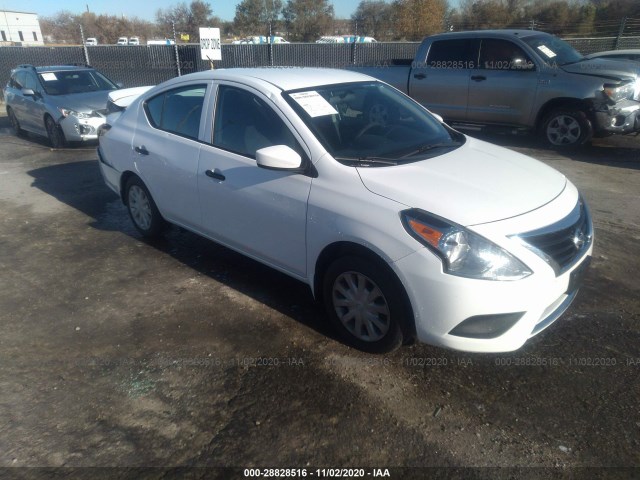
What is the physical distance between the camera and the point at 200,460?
2.56m

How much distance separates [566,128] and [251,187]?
22.5ft

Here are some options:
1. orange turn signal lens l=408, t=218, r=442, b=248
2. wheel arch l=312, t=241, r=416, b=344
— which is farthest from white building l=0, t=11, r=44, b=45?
orange turn signal lens l=408, t=218, r=442, b=248

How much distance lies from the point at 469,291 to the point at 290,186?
4.60 ft

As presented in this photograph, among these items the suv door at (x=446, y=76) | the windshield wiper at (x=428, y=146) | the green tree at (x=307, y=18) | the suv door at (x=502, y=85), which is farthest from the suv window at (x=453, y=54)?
the green tree at (x=307, y=18)

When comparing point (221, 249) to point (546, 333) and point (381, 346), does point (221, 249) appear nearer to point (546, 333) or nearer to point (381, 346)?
point (381, 346)

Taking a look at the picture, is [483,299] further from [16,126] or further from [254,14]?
[254,14]

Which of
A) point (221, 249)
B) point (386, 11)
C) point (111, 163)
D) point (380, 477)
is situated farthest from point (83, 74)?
point (386, 11)

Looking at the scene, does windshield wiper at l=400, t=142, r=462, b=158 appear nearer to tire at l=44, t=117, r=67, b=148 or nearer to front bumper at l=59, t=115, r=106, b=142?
front bumper at l=59, t=115, r=106, b=142

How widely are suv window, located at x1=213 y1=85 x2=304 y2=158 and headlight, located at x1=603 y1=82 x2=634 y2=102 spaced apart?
6.68 m

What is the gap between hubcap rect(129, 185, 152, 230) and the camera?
201 inches

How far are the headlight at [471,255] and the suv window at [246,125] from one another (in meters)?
1.17

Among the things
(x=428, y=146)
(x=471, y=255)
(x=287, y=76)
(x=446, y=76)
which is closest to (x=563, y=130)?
(x=446, y=76)

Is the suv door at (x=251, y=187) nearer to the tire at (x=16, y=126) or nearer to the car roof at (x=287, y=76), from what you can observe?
the car roof at (x=287, y=76)

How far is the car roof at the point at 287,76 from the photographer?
154 inches
